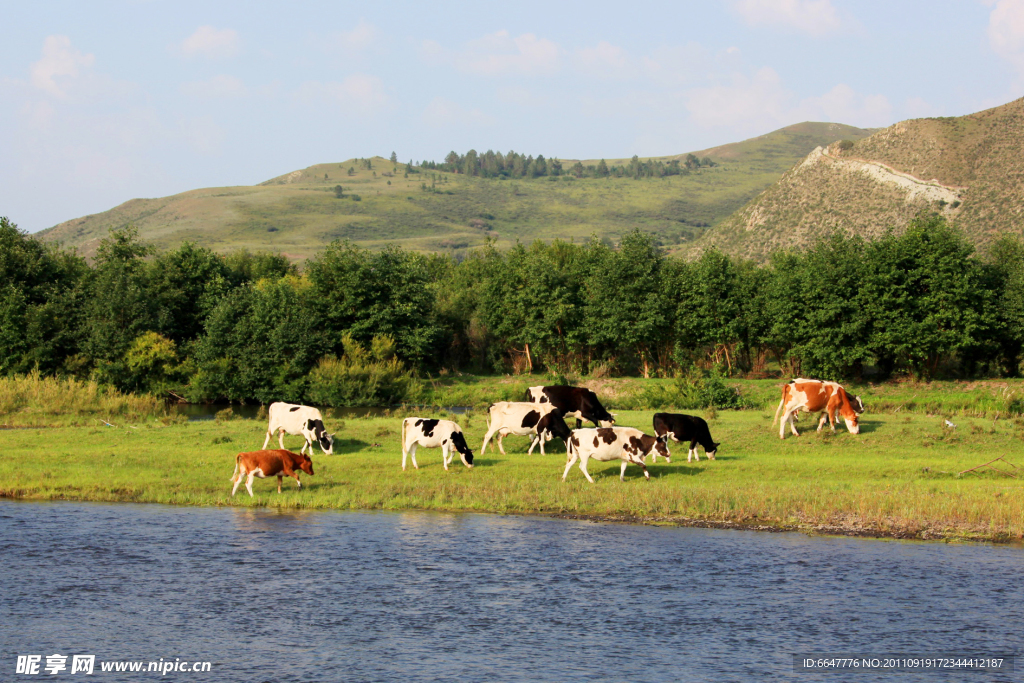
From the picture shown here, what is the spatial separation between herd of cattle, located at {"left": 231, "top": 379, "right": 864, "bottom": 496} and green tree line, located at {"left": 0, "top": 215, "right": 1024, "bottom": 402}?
77.8 feet

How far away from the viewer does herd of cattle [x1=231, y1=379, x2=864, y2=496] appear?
76.8 feet

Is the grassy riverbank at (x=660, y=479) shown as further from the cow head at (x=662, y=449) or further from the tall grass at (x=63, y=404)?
the tall grass at (x=63, y=404)

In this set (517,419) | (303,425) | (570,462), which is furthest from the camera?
(303,425)

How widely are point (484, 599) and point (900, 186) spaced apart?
125 m

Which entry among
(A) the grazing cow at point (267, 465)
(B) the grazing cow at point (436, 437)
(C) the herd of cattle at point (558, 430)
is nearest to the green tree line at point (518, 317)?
(C) the herd of cattle at point (558, 430)

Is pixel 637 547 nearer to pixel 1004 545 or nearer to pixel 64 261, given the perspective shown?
pixel 1004 545

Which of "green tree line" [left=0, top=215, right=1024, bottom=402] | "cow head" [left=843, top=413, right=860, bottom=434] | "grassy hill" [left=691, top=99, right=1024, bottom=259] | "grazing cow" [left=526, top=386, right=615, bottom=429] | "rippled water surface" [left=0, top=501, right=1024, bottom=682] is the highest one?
"grassy hill" [left=691, top=99, right=1024, bottom=259]

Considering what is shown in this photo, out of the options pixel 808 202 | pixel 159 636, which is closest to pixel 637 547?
pixel 159 636

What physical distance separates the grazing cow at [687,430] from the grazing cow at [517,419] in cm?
365

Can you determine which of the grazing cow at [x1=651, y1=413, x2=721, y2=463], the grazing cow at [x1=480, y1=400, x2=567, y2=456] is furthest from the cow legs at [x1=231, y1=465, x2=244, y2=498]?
the grazing cow at [x1=651, y1=413, x2=721, y2=463]

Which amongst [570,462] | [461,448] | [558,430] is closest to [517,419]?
[558,430]

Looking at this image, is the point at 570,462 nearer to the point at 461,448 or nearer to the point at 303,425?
the point at 461,448

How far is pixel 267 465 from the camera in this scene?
22938mm

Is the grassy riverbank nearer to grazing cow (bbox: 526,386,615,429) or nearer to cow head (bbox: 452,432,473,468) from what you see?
cow head (bbox: 452,432,473,468)
